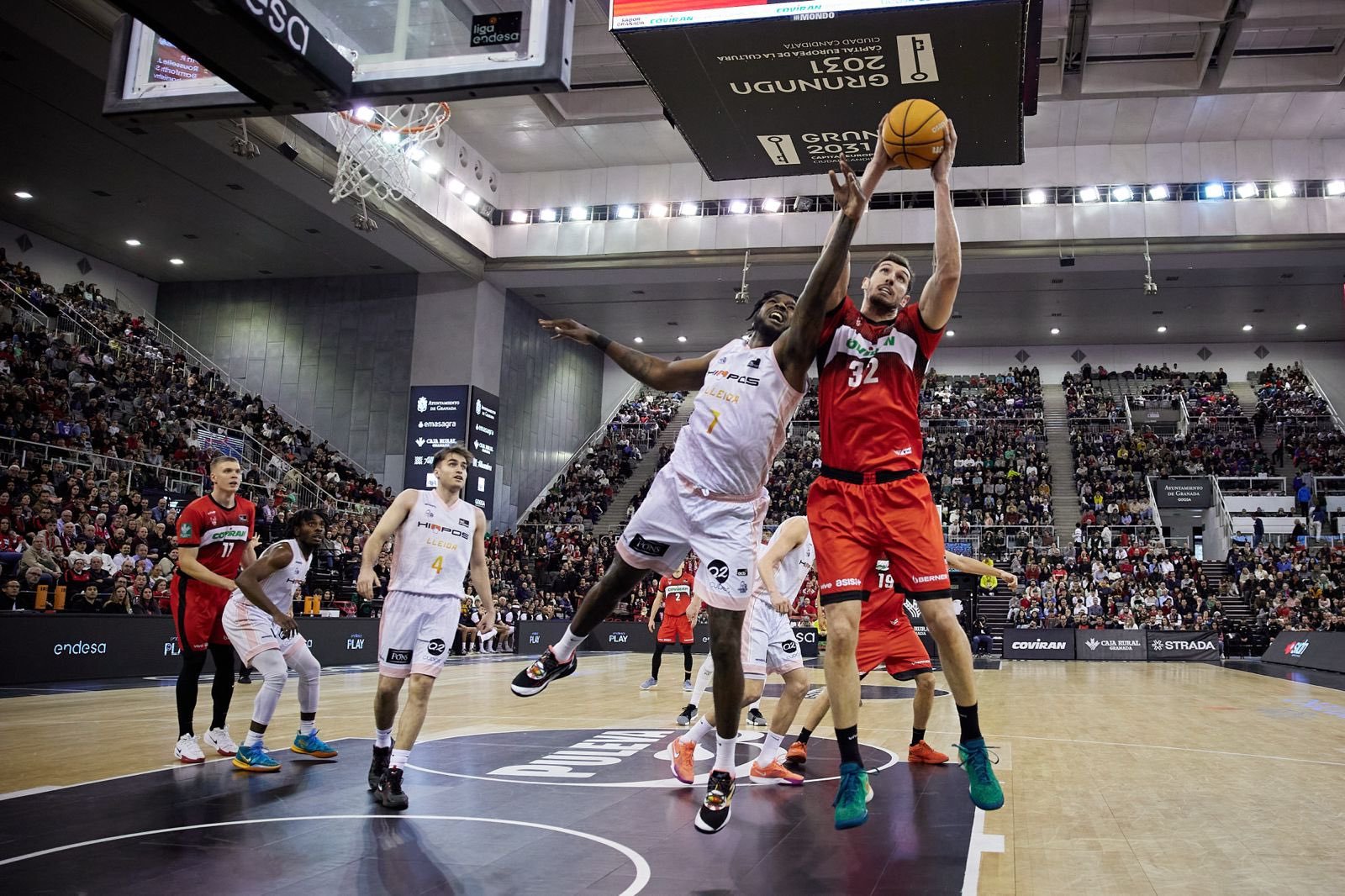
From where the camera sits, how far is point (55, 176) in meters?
23.0

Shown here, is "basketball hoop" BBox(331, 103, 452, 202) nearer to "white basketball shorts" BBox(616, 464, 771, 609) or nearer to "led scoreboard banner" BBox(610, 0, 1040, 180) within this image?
"led scoreboard banner" BBox(610, 0, 1040, 180)

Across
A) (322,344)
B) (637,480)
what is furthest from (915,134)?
(637,480)

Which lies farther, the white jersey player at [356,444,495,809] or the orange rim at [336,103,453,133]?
the orange rim at [336,103,453,133]

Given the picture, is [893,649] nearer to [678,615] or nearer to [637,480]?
[678,615]

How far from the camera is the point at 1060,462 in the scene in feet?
112

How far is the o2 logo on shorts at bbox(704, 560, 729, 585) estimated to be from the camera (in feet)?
15.6

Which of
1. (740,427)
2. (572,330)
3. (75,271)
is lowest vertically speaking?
(740,427)

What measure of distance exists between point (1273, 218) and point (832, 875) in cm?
2861

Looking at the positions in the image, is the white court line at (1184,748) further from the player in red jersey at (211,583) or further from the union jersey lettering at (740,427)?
the player in red jersey at (211,583)

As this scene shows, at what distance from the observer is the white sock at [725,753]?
4703 millimetres

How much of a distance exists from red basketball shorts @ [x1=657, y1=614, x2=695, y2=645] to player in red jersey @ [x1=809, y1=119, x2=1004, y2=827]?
9.15 meters

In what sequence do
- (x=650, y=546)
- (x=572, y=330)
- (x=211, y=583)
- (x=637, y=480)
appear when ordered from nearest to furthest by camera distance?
(x=650, y=546), (x=572, y=330), (x=211, y=583), (x=637, y=480)

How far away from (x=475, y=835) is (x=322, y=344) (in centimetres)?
2871

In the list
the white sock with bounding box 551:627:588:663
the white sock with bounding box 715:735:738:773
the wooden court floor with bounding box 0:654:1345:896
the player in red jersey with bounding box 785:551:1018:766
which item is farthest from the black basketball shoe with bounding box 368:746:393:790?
the player in red jersey with bounding box 785:551:1018:766
